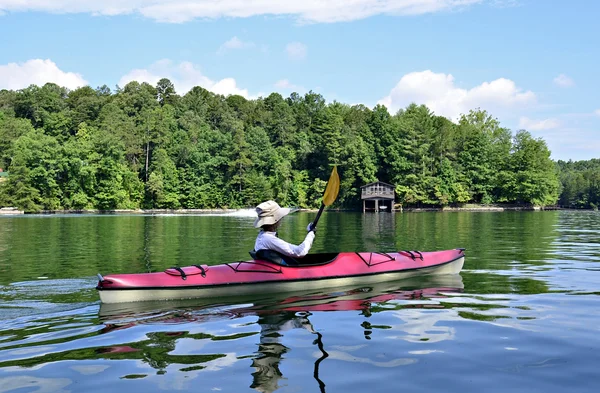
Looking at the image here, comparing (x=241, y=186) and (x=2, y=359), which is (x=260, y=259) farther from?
(x=241, y=186)

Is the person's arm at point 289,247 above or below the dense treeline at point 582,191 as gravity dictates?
below

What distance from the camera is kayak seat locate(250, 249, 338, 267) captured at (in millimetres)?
10047

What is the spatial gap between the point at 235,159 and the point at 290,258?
69640 millimetres

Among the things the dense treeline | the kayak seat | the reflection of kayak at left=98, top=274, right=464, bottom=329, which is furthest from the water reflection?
the dense treeline

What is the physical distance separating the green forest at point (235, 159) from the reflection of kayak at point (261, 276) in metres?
61.9

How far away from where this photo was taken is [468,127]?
307 feet

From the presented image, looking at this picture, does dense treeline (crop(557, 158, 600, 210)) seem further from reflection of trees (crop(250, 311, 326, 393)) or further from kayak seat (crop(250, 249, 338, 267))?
reflection of trees (crop(250, 311, 326, 393))

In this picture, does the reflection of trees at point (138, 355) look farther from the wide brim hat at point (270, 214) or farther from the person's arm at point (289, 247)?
the person's arm at point (289, 247)

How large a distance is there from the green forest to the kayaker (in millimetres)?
62105

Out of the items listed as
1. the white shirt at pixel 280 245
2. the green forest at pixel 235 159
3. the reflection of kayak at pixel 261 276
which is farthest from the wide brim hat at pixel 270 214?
the green forest at pixel 235 159

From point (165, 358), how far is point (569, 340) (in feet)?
16.1

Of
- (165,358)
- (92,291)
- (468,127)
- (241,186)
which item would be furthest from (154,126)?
(165,358)

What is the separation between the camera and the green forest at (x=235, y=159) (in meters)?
69.9

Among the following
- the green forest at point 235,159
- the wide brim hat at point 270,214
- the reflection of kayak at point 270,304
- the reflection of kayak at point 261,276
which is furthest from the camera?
the green forest at point 235,159
